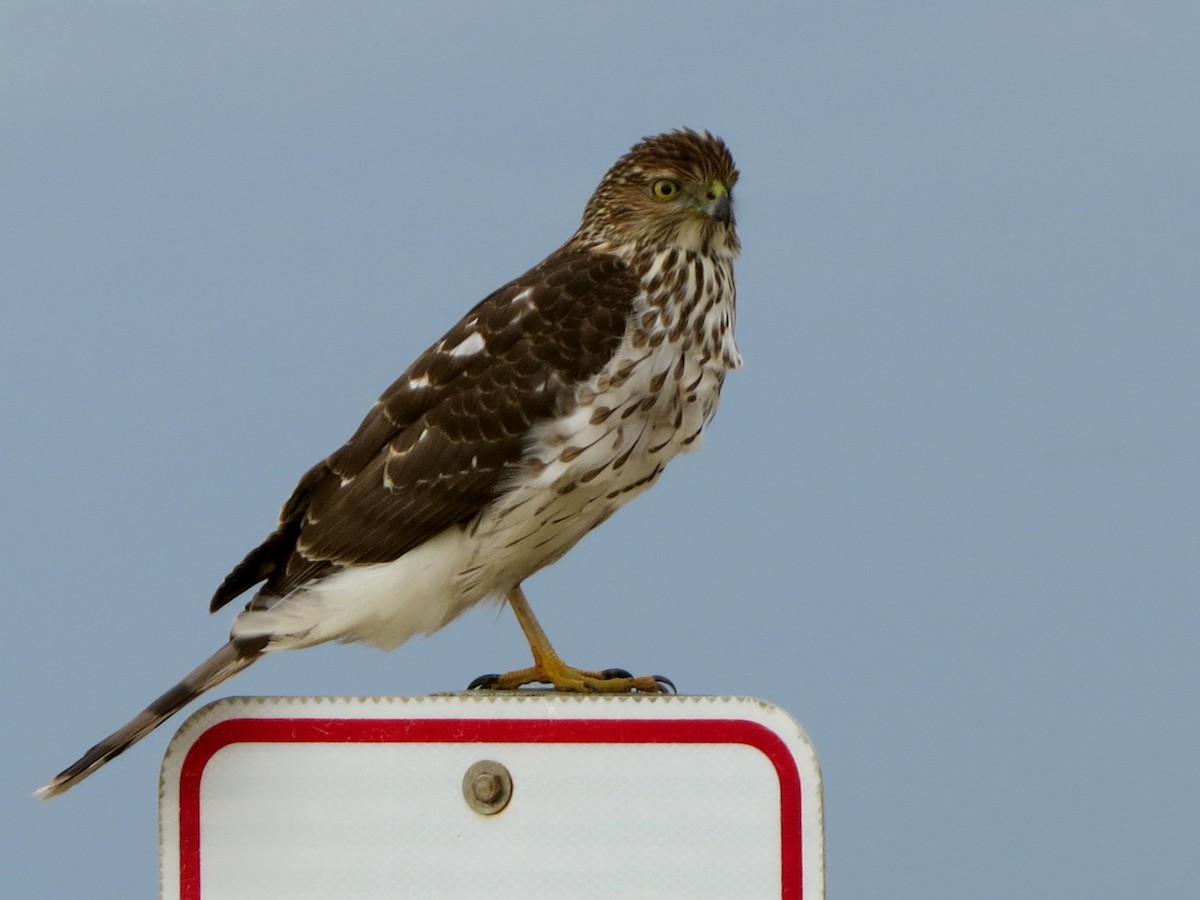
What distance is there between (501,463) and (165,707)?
2.99 ft

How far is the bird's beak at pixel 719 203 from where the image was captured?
383cm

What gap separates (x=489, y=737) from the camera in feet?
7.90

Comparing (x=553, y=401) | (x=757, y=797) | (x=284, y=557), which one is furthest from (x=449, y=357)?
(x=757, y=797)

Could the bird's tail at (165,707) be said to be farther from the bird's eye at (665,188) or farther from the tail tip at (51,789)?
the bird's eye at (665,188)

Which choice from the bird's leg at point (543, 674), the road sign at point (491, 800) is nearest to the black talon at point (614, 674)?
the bird's leg at point (543, 674)

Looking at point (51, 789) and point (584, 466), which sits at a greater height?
point (584, 466)

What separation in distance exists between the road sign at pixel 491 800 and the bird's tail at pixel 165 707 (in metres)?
0.59

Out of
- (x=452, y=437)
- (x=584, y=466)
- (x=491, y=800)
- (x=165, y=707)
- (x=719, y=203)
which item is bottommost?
(x=491, y=800)

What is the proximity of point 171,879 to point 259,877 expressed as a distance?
13 cm

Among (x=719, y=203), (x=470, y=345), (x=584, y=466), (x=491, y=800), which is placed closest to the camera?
(x=491, y=800)

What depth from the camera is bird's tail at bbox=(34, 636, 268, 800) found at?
9.68 ft

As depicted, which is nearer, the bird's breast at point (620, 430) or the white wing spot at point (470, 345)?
the bird's breast at point (620, 430)

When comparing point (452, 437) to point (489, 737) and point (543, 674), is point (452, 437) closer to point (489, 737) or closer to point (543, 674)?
point (543, 674)

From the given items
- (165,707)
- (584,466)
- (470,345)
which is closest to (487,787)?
(165,707)
